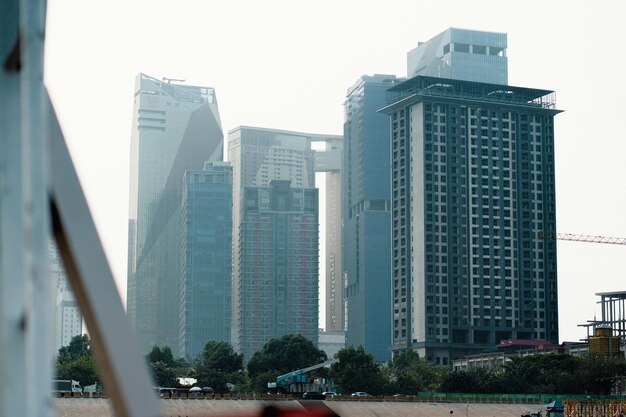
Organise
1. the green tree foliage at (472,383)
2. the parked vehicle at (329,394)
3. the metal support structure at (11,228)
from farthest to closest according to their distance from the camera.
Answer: the green tree foliage at (472,383)
the parked vehicle at (329,394)
the metal support structure at (11,228)

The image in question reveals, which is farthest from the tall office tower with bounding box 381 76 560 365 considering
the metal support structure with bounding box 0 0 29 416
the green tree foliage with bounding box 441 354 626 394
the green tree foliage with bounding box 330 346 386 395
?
the metal support structure with bounding box 0 0 29 416

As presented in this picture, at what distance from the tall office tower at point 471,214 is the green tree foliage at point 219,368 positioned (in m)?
41.7

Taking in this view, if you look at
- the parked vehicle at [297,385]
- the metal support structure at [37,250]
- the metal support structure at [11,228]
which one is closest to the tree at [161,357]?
the parked vehicle at [297,385]

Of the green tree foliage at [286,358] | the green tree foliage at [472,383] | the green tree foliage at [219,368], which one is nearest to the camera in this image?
the green tree foliage at [472,383]

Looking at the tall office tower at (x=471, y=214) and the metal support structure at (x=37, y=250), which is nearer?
the metal support structure at (x=37, y=250)

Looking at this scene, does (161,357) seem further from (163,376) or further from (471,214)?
(471,214)

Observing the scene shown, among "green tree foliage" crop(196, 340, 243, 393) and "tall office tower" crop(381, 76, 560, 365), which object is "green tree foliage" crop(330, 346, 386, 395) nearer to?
"green tree foliage" crop(196, 340, 243, 393)

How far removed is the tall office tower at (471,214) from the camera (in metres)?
161

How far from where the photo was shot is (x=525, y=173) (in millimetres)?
171125

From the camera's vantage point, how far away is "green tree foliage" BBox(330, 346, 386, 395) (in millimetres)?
103250

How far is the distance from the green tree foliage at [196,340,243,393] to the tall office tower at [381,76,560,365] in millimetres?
41661

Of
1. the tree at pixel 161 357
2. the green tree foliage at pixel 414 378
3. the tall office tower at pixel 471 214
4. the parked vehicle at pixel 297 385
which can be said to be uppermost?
the tall office tower at pixel 471 214

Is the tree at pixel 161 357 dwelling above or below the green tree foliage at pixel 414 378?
above

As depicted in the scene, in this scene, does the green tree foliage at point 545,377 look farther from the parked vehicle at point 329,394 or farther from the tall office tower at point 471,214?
the tall office tower at point 471,214
